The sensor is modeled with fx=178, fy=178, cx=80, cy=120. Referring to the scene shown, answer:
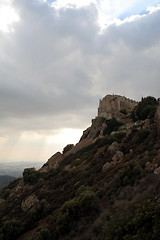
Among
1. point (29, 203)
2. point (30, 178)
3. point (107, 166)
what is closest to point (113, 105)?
point (30, 178)

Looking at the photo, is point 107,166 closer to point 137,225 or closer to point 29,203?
point 29,203

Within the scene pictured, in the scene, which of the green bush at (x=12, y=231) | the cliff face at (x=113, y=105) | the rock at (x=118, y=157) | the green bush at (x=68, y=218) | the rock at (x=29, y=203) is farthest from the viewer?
the cliff face at (x=113, y=105)

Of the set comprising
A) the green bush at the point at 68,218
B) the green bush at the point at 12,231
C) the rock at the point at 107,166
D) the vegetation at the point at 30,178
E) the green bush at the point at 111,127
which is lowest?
the green bush at the point at 12,231

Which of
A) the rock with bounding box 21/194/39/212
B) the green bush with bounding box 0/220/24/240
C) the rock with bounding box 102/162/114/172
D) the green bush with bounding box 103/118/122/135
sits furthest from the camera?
the green bush with bounding box 103/118/122/135

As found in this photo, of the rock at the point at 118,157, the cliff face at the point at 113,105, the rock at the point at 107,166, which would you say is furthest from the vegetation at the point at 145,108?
the rock at the point at 107,166

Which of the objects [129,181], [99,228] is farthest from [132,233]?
[129,181]

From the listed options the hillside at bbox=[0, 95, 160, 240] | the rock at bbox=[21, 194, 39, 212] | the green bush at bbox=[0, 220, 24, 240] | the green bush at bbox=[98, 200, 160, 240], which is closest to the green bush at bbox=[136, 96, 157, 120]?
the hillside at bbox=[0, 95, 160, 240]

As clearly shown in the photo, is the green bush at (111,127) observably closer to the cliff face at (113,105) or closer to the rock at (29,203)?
the cliff face at (113,105)

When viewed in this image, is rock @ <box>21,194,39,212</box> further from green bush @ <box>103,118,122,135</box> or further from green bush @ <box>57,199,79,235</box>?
green bush @ <box>103,118,122,135</box>

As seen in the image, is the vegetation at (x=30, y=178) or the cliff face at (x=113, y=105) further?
the cliff face at (x=113, y=105)

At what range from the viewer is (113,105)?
257 ft

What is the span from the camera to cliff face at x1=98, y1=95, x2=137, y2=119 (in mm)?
76812

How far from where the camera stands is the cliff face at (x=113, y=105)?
76.8 meters

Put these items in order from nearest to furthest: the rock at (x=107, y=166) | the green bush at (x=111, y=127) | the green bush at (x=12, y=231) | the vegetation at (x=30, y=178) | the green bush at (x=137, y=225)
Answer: the green bush at (x=137, y=225) → the green bush at (x=12, y=231) → the rock at (x=107, y=166) → the vegetation at (x=30, y=178) → the green bush at (x=111, y=127)
